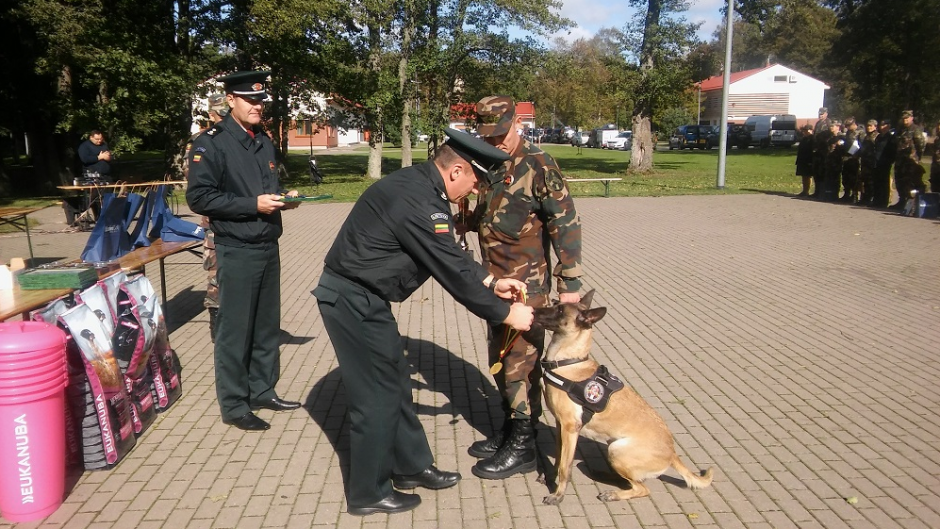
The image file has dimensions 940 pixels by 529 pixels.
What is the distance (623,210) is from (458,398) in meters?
12.8

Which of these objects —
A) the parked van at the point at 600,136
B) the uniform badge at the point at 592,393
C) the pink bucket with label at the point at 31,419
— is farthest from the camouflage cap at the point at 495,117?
the parked van at the point at 600,136

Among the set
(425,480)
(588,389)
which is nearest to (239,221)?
(425,480)

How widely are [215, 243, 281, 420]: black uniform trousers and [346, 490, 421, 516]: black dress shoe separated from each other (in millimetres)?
1483

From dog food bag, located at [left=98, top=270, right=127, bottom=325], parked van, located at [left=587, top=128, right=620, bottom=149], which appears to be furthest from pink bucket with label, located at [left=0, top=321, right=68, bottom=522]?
parked van, located at [left=587, top=128, right=620, bottom=149]

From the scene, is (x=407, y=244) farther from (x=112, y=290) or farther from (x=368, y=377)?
(x=112, y=290)

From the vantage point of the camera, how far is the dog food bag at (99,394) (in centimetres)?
405

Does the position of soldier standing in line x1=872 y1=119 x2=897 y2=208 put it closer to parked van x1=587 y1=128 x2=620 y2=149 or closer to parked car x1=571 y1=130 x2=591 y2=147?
parked car x1=571 y1=130 x2=591 y2=147

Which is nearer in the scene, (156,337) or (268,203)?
(268,203)

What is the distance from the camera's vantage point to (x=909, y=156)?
15.4m

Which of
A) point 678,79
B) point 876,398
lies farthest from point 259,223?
point 678,79

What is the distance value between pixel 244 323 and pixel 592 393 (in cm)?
242

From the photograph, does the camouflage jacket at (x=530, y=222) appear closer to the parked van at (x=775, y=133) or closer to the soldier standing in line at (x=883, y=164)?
the soldier standing in line at (x=883, y=164)

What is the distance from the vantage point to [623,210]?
17.5m

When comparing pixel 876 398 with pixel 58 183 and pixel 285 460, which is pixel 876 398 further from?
pixel 58 183
